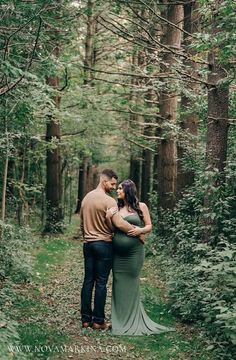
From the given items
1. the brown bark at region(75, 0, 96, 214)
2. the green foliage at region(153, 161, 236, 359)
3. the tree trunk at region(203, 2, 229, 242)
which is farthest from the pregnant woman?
the brown bark at region(75, 0, 96, 214)

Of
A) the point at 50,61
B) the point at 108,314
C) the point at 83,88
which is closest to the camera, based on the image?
the point at 108,314

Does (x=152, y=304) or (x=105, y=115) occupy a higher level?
(x=105, y=115)

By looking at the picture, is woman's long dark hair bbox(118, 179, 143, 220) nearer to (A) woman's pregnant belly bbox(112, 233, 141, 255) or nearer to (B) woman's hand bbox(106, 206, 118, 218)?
(B) woman's hand bbox(106, 206, 118, 218)

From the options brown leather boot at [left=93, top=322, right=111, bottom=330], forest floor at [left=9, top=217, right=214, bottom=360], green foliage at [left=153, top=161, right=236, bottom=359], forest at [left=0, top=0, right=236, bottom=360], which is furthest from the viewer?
brown leather boot at [left=93, top=322, right=111, bottom=330]

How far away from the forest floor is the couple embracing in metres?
0.40

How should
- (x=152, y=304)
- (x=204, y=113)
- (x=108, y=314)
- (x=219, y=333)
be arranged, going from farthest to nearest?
(x=204, y=113), (x=152, y=304), (x=108, y=314), (x=219, y=333)

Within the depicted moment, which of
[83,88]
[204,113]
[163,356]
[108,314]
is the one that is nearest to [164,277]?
[108,314]

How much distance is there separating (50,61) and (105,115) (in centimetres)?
1111

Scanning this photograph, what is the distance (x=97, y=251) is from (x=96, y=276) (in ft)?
1.52

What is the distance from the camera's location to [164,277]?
1149cm

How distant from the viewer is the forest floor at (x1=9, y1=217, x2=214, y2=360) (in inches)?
253

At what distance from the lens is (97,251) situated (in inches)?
303

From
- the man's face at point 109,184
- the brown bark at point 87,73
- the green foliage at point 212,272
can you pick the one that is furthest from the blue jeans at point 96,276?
the brown bark at point 87,73

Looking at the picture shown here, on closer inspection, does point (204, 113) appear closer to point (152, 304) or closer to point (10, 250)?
point (152, 304)
